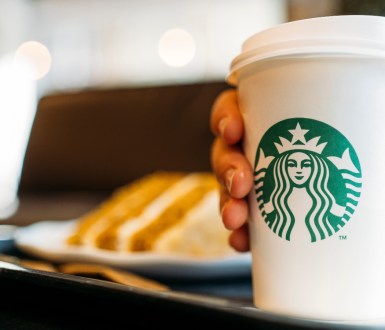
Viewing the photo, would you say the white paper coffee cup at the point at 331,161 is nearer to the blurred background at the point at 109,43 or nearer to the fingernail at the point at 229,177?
the fingernail at the point at 229,177

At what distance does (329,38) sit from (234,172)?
0.46 feet

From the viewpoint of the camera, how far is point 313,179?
430 mm

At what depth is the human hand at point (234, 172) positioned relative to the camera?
1.59ft

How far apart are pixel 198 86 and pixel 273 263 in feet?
4.30

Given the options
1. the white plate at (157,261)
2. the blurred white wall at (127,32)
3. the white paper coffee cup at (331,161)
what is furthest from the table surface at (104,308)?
the blurred white wall at (127,32)

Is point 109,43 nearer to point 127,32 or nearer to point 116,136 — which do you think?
point 127,32

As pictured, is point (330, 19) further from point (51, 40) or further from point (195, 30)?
point (51, 40)

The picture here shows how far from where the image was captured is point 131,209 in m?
1.06

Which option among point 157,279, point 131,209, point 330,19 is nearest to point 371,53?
point 330,19

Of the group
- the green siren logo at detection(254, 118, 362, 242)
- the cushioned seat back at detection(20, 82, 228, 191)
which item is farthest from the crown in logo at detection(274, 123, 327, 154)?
the cushioned seat back at detection(20, 82, 228, 191)

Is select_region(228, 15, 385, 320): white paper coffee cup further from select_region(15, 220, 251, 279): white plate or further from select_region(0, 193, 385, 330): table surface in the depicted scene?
select_region(15, 220, 251, 279): white plate

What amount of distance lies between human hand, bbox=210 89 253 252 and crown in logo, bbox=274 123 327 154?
53mm

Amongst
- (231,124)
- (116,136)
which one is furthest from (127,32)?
(231,124)

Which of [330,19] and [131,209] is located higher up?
[330,19]
